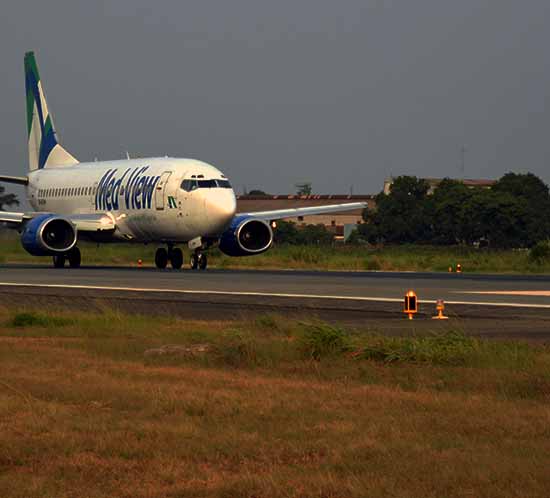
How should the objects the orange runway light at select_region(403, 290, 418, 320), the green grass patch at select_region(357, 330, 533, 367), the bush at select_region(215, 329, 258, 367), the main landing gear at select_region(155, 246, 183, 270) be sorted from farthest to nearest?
1. the main landing gear at select_region(155, 246, 183, 270)
2. the orange runway light at select_region(403, 290, 418, 320)
3. the bush at select_region(215, 329, 258, 367)
4. the green grass patch at select_region(357, 330, 533, 367)

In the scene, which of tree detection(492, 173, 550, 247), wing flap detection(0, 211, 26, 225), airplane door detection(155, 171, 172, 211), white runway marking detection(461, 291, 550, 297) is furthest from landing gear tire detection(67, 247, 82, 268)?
tree detection(492, 173, 550, 247)

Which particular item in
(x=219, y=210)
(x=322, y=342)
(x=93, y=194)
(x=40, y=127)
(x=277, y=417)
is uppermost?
(x=40, y=127)

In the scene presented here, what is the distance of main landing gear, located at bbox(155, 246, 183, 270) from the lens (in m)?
53.2

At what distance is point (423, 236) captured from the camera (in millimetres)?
134875

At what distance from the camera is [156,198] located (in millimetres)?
50781

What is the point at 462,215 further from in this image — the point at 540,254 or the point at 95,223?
the point at 95,223

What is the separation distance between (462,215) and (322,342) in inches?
4258

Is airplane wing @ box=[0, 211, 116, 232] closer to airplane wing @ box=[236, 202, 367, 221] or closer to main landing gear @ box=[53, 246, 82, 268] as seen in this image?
main landing gear @ box=[53, 246, 82, 268]

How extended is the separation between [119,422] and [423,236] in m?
125

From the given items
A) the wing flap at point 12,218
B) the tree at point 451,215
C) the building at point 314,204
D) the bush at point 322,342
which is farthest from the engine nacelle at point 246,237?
the building at point 314,204

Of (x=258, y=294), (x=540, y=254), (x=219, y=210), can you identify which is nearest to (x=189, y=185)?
(x=219, y=210)

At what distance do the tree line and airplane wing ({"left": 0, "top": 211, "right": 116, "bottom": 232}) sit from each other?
69463 millimetres

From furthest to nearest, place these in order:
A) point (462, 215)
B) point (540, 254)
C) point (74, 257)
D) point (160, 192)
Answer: point (462, 215) → point (540, 254) → point (74, 257) → point (160, 192)

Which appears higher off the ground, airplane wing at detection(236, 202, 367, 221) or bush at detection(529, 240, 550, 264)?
airplane wing at detection(236, 202, 367, 221)
